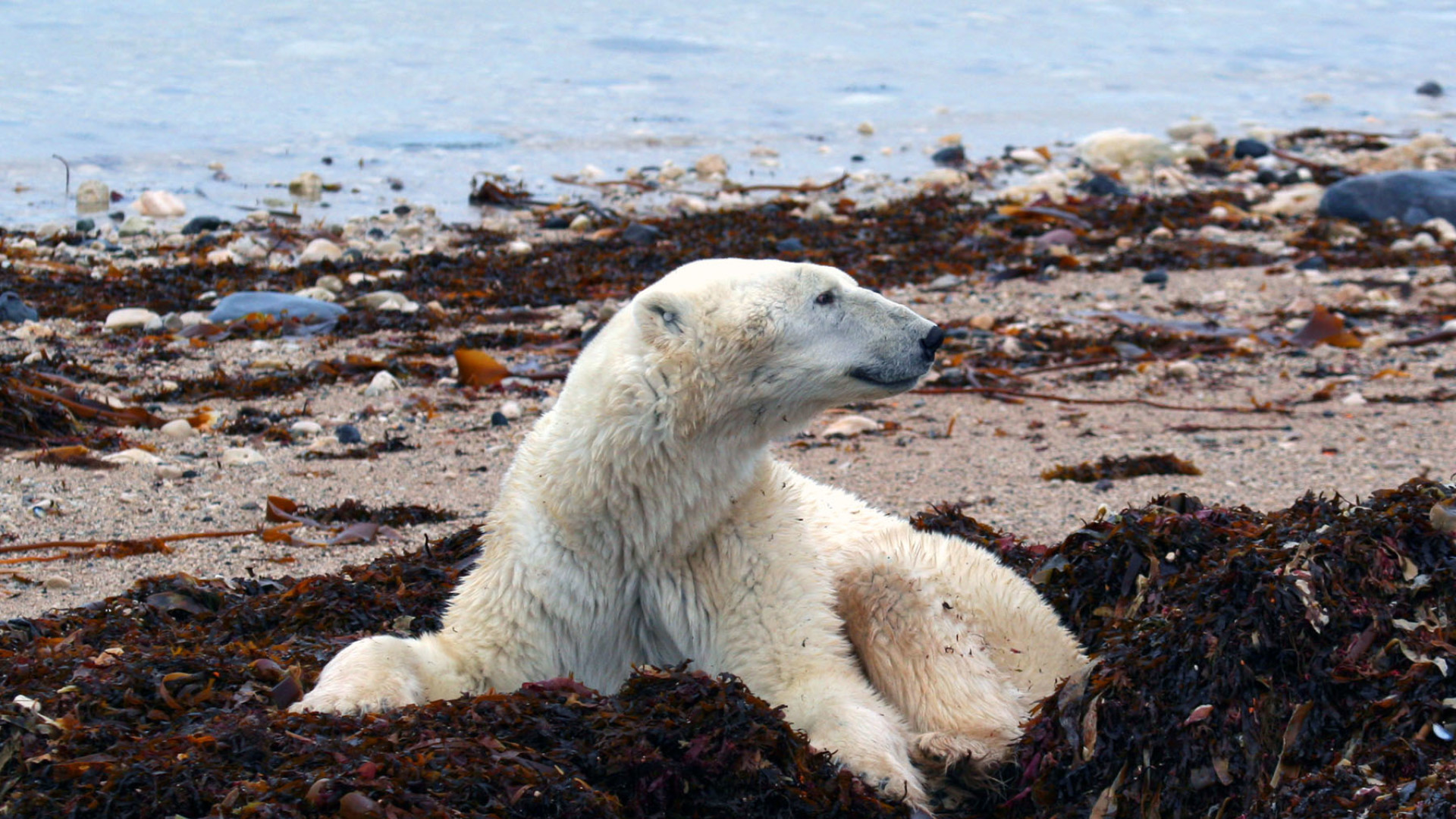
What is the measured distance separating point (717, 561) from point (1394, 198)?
34.4 feet

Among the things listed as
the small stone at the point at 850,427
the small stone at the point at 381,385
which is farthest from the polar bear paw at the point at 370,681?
the small stone at the point at 381,385

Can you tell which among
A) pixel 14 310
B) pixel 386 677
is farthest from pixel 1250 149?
pixel 386 677

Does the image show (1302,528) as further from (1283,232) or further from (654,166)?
(654,166)

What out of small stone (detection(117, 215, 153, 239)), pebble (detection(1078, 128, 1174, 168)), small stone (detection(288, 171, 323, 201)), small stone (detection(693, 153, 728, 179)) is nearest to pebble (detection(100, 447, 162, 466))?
small stone (detection(117, 215, 153, 239))

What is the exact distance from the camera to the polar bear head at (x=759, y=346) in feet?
10.6

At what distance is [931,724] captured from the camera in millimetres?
3252

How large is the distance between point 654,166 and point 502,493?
40.8 ft

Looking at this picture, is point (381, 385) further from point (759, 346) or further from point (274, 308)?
point (759, 346)

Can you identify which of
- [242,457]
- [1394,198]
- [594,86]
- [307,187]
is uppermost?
[594,86]

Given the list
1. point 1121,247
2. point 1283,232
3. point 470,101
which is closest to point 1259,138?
point 1283,232

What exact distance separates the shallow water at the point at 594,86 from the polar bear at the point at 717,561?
32.1 feet

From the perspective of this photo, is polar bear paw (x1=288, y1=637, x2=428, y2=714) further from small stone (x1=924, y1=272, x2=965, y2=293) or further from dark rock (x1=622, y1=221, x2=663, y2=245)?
dark rock (x1=622, y1=221, x2=663, y2=245)

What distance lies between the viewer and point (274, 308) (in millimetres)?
8641

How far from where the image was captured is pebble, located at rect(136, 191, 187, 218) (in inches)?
484
